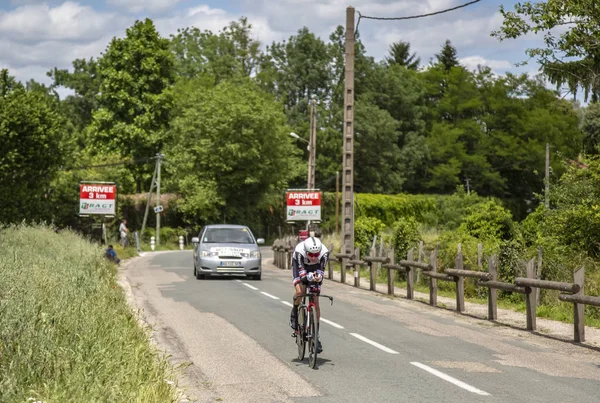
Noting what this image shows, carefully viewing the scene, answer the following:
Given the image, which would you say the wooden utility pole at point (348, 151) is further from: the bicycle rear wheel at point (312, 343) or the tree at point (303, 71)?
the tree at point (303, 71)

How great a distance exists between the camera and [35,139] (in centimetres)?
5150

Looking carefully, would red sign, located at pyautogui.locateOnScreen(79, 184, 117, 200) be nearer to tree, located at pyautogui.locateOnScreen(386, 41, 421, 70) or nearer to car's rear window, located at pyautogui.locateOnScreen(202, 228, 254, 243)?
car's rear window, located at pyautogui.locateOnScreen(202, 228, 254, 243)

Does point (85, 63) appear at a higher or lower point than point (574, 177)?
higher

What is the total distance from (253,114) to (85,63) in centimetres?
2932

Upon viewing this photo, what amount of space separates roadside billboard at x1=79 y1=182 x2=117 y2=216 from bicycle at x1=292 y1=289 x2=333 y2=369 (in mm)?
44380

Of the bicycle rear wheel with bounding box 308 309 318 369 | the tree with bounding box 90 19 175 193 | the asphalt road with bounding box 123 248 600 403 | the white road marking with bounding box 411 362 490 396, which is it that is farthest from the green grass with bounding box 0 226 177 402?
the tree with bounding box 90 19 175 193

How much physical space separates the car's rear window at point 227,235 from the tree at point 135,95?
41988mm

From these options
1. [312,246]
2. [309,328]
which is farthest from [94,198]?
[309,328]

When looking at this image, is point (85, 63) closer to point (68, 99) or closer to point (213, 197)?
point (68, 99)

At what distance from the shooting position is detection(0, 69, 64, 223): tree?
50625 mm

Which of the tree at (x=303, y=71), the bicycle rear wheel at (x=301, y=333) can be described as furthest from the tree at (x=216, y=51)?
the bicycle rear wheel at (x=301, y=333)

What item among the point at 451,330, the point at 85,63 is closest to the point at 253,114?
the point at 85,63

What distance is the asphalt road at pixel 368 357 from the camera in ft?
29.3

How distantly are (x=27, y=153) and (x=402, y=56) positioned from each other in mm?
55991
